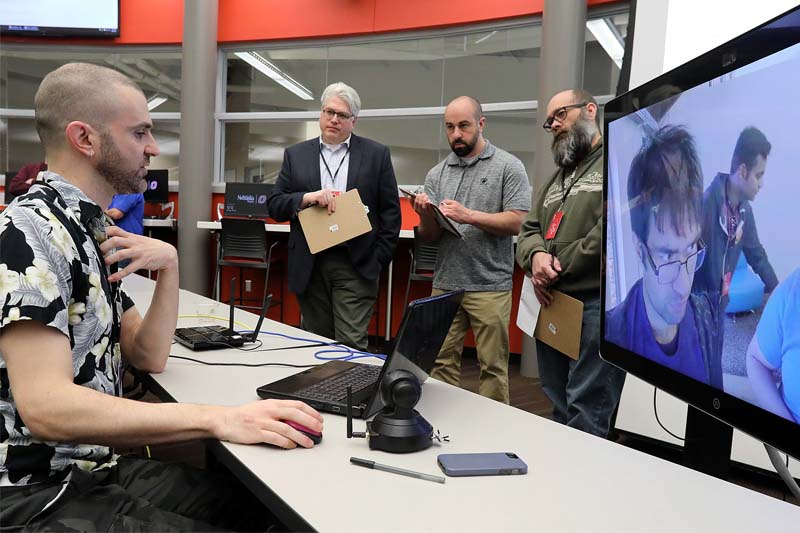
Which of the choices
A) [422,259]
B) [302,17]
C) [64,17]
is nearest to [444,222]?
[422,259]

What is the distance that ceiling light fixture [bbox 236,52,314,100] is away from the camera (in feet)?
21.1

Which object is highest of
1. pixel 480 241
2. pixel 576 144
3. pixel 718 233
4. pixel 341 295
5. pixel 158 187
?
pixel 576 144

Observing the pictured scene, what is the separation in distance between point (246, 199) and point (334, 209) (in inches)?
131

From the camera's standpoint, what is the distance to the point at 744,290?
2.34 ft

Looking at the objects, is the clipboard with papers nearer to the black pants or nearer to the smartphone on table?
the black pants

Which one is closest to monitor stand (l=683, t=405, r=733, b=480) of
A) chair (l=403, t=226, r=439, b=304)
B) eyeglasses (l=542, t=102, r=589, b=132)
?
eyeglasses (l=542, t=102, r=589, b=132)

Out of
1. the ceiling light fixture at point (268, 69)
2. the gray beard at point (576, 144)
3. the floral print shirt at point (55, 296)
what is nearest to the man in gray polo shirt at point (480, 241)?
the gray beard at point (576, 144)

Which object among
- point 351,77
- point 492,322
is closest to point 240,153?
point 351,77

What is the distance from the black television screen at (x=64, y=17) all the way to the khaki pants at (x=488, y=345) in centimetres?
585

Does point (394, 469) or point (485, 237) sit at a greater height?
point (485, 237)

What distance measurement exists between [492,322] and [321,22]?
173 inches

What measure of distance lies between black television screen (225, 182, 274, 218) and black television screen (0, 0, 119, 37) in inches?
98.6

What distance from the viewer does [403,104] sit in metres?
5.84

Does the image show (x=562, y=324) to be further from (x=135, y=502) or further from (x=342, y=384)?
(x=135, y=502)
